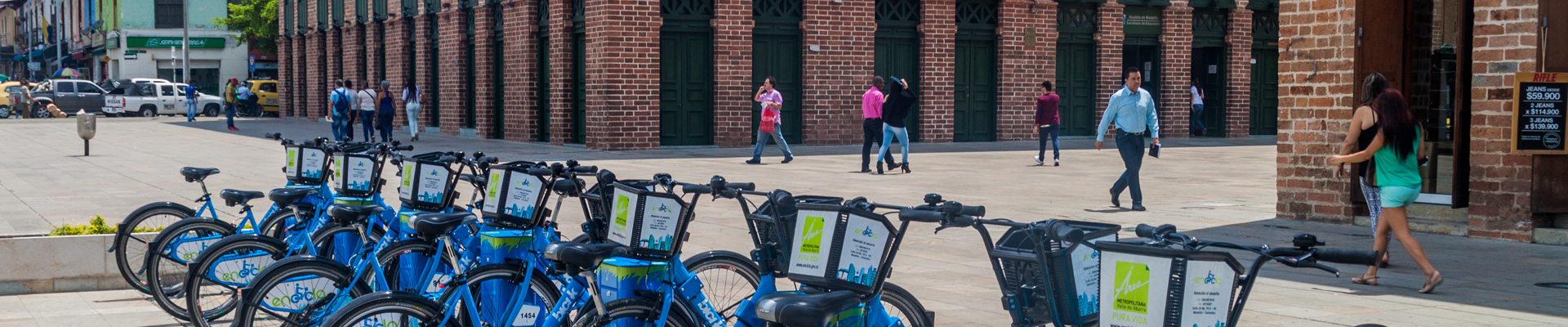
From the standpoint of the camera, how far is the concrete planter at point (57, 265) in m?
7.40

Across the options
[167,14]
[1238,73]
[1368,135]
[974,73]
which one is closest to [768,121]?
[974,73]

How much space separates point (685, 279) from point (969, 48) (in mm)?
21582

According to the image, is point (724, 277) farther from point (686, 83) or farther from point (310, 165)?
point (686, 83)

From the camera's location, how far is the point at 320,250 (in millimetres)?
6004

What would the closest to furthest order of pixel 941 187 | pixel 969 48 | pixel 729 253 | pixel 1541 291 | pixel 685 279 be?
pixel 685 279
pixel 729 253
pixel 1541 291
pixel 941 187
pixel 969 48

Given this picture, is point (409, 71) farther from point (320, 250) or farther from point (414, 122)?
point (320, 250)

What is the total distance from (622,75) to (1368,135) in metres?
15.7

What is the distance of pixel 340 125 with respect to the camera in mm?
25016

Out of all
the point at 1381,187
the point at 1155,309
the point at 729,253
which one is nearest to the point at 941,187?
the point at 1381,187

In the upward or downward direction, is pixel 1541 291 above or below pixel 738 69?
below

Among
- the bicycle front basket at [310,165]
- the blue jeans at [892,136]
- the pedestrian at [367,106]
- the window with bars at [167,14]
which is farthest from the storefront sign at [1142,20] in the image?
the window with bars at [167,14]

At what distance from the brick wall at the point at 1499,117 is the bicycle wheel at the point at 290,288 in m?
8.43

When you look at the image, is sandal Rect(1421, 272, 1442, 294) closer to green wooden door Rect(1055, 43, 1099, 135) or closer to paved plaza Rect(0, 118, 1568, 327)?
paved plaza Rect(0, 118, 1568, 327)

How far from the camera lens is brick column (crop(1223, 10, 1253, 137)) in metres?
28.2
